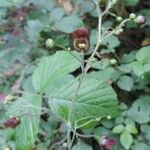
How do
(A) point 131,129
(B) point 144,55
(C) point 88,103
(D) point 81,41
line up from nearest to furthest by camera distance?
(D) point 81,41 < (C) point 88,103 < (A) point 131,129 < (B) point 144,55

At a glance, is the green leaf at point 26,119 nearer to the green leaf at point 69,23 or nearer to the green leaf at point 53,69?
the green leaf at point 53,69

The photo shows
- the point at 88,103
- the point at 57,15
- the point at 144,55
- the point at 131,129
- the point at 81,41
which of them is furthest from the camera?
the point at 57,15

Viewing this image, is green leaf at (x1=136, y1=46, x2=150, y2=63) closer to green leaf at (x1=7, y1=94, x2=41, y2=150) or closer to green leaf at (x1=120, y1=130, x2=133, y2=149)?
green leaf at (x1=120, y1=130, x2=133, y2=149)

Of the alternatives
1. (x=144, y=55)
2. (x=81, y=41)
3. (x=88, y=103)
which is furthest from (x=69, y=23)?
(x=81, y=41)

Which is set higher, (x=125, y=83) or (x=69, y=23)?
(x=69, y=23)

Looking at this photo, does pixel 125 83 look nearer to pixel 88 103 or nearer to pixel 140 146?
pixel 140 146

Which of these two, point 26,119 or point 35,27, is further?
point 35,27

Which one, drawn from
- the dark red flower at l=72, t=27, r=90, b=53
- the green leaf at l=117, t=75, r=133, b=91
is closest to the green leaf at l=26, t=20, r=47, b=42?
the green leaf at l=117, t=75, r=133, b=91

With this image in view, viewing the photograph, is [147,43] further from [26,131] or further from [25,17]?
[26,131]

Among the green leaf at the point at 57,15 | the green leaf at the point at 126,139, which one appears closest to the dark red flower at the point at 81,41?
the green leaf at the point at 126,139
